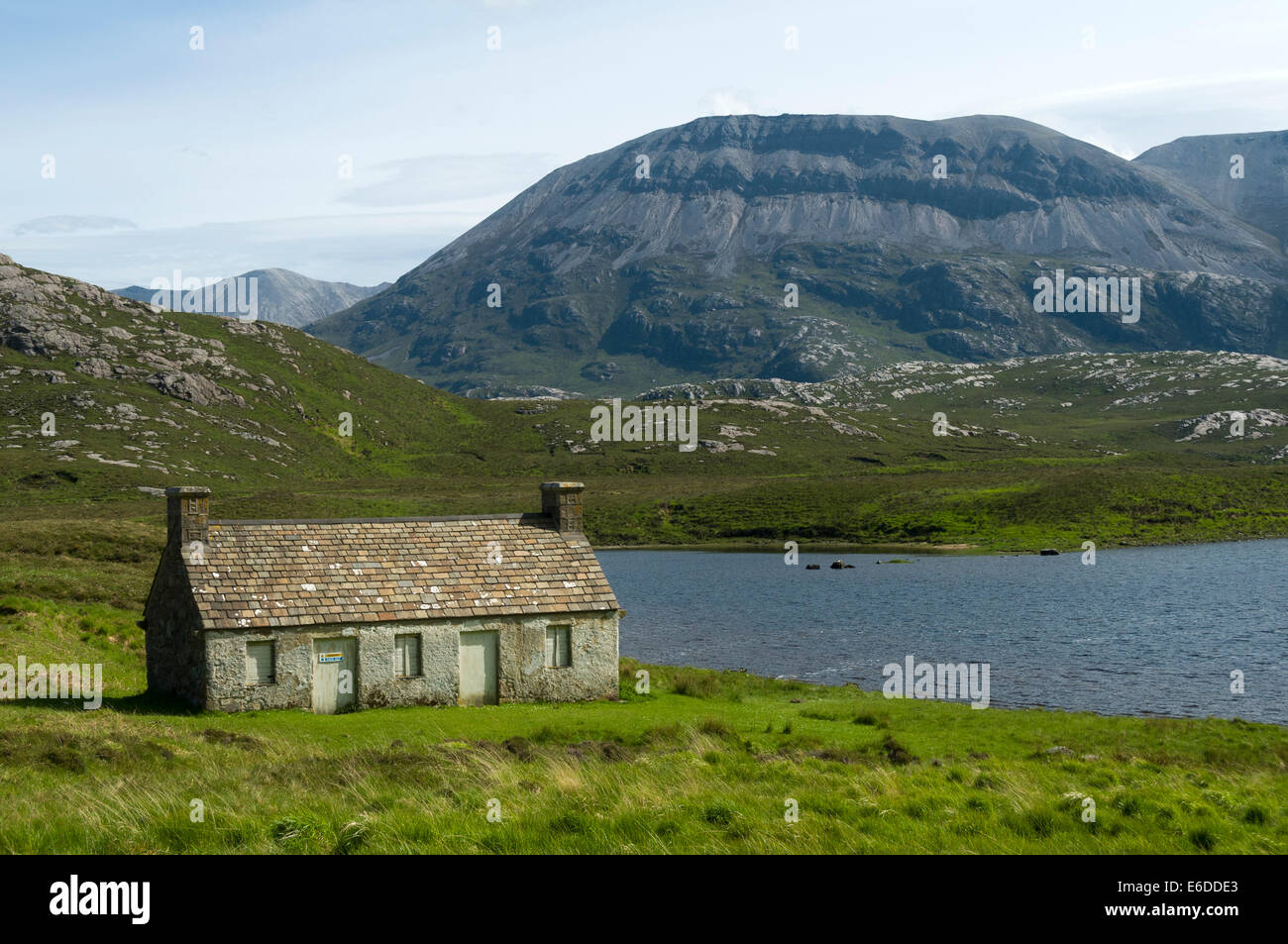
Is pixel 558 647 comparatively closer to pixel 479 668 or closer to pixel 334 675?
pixel 479 668

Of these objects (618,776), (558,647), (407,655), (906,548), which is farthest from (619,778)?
(906,548)

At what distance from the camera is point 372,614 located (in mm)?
33656

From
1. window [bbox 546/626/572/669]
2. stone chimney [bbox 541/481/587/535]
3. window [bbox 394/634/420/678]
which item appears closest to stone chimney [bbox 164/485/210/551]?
window [bbox 394/634/420/678]

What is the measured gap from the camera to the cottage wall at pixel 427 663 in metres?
31.8

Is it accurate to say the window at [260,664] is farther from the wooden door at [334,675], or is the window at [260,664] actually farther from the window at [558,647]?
the window at [558,647]

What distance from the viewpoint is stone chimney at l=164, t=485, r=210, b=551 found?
33.2 m

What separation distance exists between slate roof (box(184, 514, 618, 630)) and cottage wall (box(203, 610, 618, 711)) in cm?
41

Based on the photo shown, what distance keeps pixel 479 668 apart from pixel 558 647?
2711 mm

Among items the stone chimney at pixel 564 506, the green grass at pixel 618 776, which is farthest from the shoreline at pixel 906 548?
the stone chimney at pixel 564 506

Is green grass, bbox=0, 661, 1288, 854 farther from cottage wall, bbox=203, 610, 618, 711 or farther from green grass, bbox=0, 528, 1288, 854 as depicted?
cottage wall, bbox=203, 610, 618, 711

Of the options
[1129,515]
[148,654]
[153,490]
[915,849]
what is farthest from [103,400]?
[915,849]

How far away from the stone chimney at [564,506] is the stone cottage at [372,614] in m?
0.86

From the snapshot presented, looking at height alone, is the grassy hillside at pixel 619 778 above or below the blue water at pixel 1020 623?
above

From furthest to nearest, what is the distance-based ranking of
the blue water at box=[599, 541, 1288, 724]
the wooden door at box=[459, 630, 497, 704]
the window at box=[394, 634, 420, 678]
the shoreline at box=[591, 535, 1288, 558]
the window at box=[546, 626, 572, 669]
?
the shoreline at box=[591, 535, 1288, 558], the blue water at box=[599, 541, 1288, 724], the window at box=[546, 626, 572, 669], the wooden door at box=[459, 630, 497, 704], the window at box=[394, 634, 420, 678]
